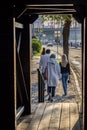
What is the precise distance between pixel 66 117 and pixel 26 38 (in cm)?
236

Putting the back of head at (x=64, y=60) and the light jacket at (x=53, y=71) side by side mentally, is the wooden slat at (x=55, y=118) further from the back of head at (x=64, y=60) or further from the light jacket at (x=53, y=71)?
the back of head at (x=64, y=60)

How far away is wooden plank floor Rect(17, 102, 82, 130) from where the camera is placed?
10.4 m

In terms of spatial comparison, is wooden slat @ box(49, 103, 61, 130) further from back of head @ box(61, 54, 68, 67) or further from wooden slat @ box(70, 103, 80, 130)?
back of head @ box(61, 54, 68, 67)

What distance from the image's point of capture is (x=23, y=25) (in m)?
11.4

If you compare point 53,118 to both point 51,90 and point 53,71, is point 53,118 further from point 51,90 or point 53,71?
point 51,90

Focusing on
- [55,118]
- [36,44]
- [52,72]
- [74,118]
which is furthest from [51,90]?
[36,44]

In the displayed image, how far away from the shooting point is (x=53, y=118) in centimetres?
1147

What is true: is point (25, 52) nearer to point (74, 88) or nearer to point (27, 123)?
point (27, 123)

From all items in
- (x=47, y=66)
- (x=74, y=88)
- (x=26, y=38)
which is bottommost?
(x=74, y=88)

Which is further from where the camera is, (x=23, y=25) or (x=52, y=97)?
(x=52, y=97)

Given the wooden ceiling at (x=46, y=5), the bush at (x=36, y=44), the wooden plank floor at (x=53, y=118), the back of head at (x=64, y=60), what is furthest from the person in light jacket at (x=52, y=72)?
the bush at (x=36, y=44)
